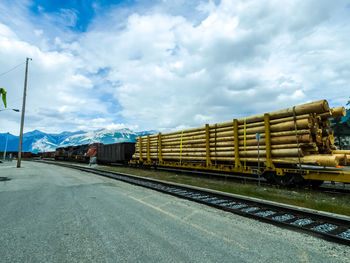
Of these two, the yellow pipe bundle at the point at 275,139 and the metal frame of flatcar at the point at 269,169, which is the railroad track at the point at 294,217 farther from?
the yellow pipe bundle at the point at 275,139

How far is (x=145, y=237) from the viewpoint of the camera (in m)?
3.71

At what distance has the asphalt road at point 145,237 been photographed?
3.05m

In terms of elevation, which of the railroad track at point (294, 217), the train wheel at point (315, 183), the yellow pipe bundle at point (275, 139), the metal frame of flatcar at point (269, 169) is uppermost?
the yellow pipe bundle at point (275, 139)

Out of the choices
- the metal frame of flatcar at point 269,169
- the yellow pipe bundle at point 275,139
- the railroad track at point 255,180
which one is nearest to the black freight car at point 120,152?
the railroad track at point 255,180

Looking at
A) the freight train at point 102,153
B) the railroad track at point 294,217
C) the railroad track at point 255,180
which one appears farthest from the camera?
the freight train at point 102,153

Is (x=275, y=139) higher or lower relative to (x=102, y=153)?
higher

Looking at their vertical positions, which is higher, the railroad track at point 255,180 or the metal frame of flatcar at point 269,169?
the metal frame of flatcar at point 269,169

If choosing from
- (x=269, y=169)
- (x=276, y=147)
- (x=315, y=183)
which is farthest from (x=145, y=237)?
(x=315, y=183)

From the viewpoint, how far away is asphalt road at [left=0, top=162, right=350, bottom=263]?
3.05 meters

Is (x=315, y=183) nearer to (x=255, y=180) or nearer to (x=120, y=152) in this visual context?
(x=255, y=180)

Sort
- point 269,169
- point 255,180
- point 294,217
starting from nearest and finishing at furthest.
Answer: point 294,217 → point 269,169 → point 255,180

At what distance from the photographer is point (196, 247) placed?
333cm

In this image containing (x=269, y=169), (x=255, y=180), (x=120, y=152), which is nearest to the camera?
(x=269, y=169)

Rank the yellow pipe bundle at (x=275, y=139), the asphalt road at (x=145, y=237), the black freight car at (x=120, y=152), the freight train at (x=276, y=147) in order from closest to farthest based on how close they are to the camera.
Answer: the asphalt road at (x=145, y=237)
the freight train at (x=276, y=147)
the yellow pipe bundle at (x=275, y=139)
the black freight car at (x=120, y=152)
